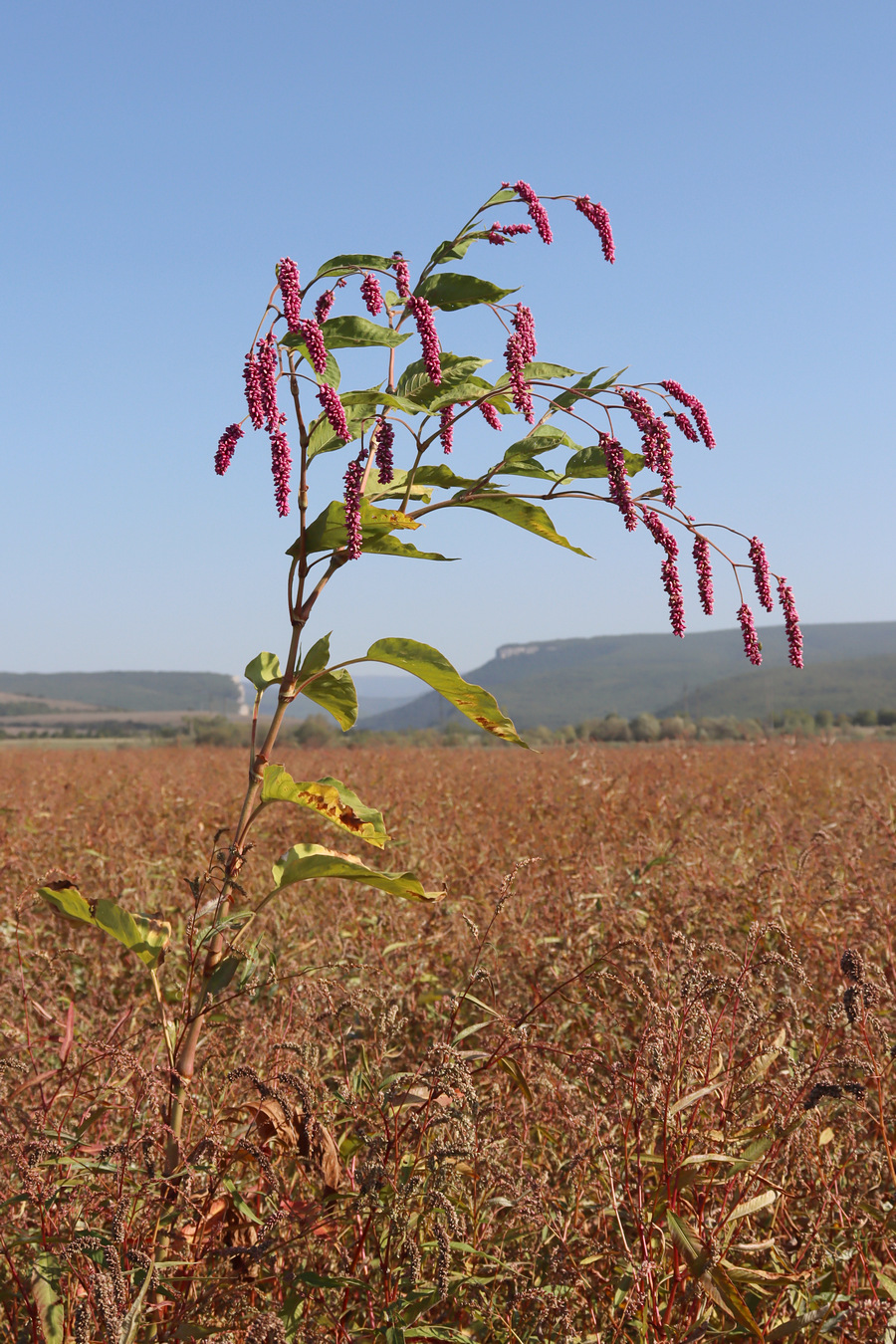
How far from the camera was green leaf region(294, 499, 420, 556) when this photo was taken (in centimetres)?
160

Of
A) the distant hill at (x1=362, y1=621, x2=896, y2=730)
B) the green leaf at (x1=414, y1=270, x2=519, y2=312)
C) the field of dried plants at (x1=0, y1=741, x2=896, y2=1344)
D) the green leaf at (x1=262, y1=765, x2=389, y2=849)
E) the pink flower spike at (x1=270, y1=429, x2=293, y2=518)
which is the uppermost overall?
the green leaf at (x1=414, y1=270, x2=519, y2=312)

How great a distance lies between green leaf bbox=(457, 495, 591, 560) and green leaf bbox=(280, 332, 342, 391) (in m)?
0.33

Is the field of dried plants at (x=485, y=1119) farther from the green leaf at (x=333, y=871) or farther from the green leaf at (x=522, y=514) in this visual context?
the green leaf at (x=522, y=514)

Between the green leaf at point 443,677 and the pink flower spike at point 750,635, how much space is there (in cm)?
50

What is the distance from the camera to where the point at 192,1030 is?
5.51ft

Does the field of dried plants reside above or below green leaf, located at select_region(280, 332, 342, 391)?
below

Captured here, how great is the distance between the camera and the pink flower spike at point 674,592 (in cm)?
165

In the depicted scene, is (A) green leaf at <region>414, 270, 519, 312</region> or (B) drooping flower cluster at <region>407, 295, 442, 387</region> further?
(A) green leaf at <region>414, 270, 519, 312</region>

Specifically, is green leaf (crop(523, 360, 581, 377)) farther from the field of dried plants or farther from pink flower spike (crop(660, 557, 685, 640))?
the field of dried plants

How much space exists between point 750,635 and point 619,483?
0.42m

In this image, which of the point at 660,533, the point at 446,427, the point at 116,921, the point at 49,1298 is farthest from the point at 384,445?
the point at 49,1298

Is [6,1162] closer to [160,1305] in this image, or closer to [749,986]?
[160,1305]

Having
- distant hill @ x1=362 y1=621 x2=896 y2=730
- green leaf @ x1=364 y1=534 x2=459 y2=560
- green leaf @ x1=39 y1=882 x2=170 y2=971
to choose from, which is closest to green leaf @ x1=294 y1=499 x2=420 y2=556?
green leaf @ x1=364 y1=534 x2=459 y2=560

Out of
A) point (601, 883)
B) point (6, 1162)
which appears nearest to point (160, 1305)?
point (6, 1162)
